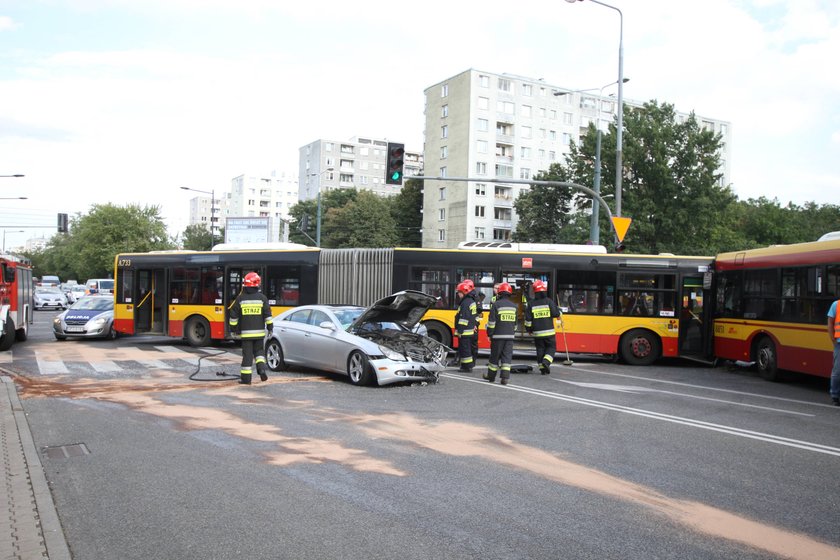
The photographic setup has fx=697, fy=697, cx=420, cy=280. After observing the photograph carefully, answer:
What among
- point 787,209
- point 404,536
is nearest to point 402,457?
point 404,536

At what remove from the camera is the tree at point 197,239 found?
79.1 meters

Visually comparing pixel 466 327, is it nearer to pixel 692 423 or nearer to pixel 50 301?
pixel 692 423

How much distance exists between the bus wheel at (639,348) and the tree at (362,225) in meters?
51.9

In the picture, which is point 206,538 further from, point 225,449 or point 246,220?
point 246,220

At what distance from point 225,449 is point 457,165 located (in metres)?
68.1

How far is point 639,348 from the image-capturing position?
17031 mm

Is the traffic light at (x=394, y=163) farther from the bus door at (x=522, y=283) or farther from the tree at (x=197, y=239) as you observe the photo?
the tree at (x=197, y=239)

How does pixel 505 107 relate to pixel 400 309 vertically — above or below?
above

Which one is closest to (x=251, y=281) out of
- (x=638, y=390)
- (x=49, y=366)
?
(x=49, y=366)

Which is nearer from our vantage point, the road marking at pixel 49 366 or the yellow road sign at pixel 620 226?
the road marking at pixel 49 366

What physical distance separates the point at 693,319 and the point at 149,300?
1501 centimetres

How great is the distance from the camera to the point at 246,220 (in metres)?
56.9

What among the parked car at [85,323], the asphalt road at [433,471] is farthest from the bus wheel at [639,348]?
the parked car at [85,323]

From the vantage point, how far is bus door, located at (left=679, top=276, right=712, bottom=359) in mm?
16938
